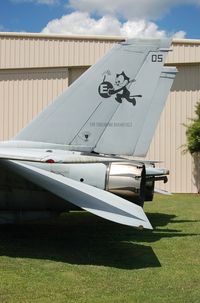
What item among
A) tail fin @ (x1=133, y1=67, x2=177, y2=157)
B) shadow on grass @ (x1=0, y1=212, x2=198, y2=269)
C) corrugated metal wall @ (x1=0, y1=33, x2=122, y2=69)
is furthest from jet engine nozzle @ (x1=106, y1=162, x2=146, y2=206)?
corrugated metal wall @ (x1=0, y1=33, x2=122, y2=69)

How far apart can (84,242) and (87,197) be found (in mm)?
Answer: 1718

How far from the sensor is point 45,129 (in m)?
8.87

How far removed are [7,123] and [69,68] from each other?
4078mm

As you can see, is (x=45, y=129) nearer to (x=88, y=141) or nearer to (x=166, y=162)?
(x=88, y=141)

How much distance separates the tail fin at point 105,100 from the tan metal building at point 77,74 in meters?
12.5

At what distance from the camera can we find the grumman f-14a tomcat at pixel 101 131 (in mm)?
8094

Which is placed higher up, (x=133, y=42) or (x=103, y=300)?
(x=133, y=42)

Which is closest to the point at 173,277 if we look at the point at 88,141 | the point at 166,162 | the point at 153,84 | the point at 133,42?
the point at 88,141

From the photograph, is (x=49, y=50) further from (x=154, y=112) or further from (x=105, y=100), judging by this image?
(x=105, y=100)

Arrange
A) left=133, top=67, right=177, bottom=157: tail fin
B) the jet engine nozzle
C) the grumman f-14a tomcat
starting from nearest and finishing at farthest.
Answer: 1. the jet engine nozzle
2. the grumman f-14a tomcat
3. left=133, top=67, right=177, bottom=157: tail fin

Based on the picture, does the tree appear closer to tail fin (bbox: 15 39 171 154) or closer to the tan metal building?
the tan metal building

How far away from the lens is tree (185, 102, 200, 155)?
2075cm

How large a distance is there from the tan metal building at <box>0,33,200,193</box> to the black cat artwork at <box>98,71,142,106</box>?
41.1ft

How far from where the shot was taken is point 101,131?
9.01 m
